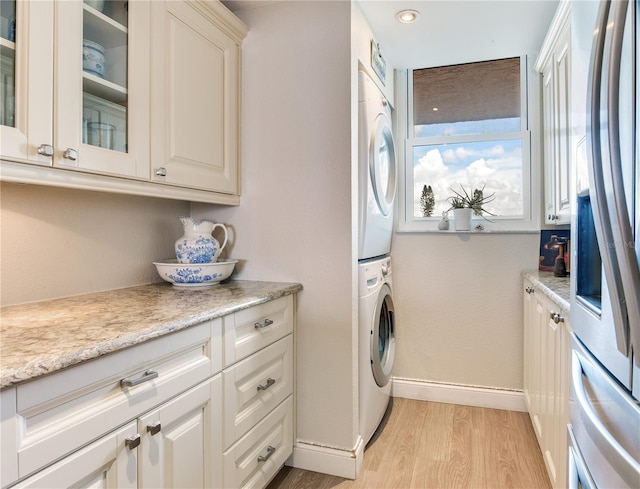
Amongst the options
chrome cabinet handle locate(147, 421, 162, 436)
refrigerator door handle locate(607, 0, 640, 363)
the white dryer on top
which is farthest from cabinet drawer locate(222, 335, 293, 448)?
refrigerator door handle locate(607, 0, 640, 363)

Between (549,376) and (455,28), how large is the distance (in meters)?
1.84

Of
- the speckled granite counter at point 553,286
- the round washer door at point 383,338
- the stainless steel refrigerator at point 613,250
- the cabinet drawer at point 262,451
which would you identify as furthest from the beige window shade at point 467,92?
the cabinet drawer at point 262,451

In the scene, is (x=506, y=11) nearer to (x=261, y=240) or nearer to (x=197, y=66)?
(x=197, y=66)

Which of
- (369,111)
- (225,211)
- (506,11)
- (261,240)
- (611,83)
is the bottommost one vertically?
(261,240)

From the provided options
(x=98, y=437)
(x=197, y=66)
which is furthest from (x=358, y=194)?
(x=98, y=437)

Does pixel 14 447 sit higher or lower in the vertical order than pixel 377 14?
lower

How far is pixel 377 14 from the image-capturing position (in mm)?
2094

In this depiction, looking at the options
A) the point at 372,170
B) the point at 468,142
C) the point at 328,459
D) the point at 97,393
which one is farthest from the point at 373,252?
the point at 97,393

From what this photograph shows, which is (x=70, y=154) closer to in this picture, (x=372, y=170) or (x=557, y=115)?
(x=372, y=170)

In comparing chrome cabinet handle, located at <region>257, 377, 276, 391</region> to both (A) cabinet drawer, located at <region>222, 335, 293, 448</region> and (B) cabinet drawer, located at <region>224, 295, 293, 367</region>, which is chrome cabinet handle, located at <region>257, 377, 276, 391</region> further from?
(B) cabinet drawer, located at <region>224, 295, 293, 367</region>

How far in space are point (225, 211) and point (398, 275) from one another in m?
1.32

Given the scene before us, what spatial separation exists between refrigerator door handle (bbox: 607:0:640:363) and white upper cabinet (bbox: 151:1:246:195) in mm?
1385

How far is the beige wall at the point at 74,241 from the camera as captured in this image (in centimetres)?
136

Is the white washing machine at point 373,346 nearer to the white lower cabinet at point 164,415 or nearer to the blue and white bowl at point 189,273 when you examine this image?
the white lower cabinet at point 164,415
